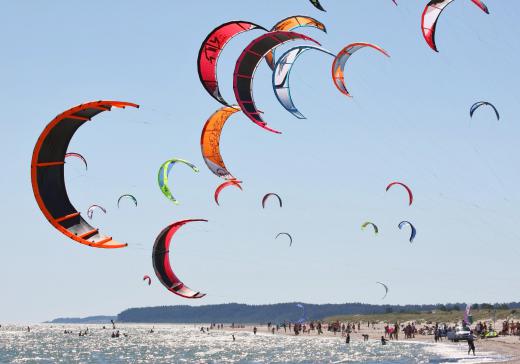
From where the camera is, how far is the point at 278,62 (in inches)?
→ 912

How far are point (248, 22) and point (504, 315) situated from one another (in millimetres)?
57608

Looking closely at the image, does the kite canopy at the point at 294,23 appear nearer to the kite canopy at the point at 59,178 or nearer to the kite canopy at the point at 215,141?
the kite canopy at the point at 215,141

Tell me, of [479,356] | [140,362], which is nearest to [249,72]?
[479,356]

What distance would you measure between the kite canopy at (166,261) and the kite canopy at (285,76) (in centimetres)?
475

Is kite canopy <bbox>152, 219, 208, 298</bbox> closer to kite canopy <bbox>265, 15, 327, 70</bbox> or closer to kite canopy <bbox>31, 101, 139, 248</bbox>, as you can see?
kite canopy <bbox>31, 101, 139, 248</bbox>

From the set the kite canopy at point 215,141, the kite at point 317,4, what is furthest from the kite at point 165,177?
the kite at point 317,4

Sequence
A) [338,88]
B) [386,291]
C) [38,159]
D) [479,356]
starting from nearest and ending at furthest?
[38,159], [338,88], [479,356], [386,291]

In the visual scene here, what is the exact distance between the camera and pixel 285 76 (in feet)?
77.6

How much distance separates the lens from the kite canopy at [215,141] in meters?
25.1

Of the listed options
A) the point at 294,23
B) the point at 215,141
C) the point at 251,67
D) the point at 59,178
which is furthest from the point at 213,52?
the point at 59,178

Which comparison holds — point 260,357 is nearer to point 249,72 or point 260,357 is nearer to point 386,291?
point 386,291

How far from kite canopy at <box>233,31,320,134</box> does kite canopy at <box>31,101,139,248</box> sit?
6.17 meters

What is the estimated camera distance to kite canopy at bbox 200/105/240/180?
25.1 metres

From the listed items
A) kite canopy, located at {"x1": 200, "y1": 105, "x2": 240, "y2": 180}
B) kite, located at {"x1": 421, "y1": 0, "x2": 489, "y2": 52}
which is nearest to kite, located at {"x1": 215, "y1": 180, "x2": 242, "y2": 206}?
kite canopy, located at {"x1": 200, "y1": 105, "x2": 240, "y2": 180}
